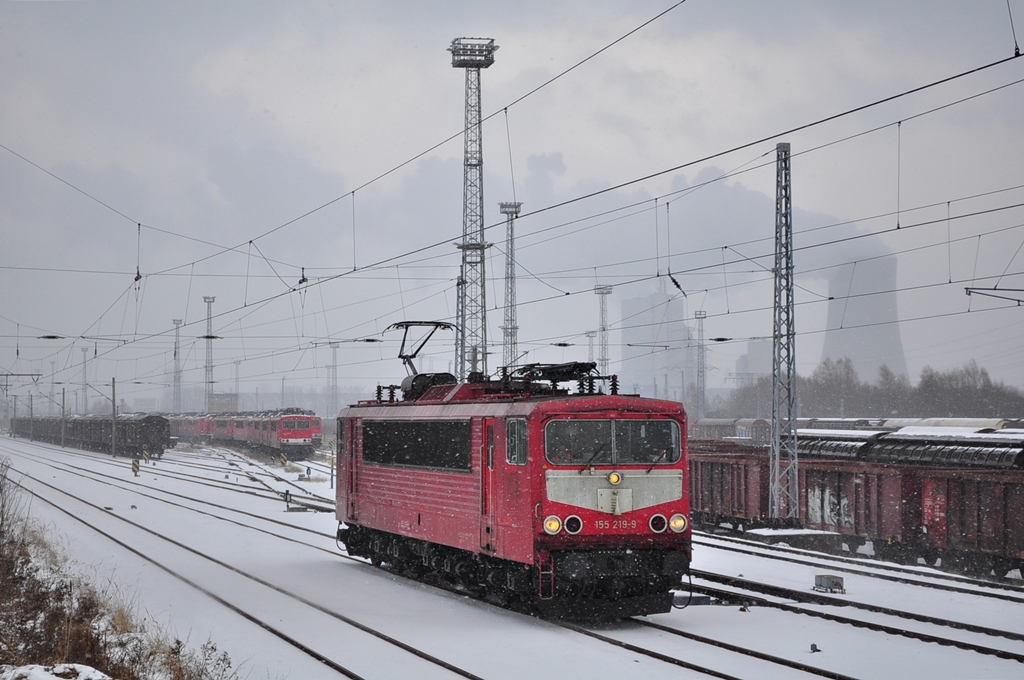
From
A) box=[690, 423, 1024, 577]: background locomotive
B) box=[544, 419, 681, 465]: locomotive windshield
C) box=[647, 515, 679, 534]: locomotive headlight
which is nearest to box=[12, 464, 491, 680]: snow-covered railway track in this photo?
box=[544, 419, 681, 465]: locomotive windshield

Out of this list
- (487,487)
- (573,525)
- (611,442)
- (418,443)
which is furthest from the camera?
(418,443)

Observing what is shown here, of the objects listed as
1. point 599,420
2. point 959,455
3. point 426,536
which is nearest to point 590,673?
point 599,420

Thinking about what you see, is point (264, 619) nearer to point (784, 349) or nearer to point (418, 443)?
point (418, 443)

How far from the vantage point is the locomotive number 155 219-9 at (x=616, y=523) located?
1350 cm

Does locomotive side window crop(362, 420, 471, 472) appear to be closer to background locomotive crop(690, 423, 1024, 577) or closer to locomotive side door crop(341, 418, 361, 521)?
locomotive side door crop(341, 418, 361, 521)

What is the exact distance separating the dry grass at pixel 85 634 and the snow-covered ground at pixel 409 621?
473mm

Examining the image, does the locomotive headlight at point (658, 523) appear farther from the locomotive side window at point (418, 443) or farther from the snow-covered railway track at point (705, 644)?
the locomotive side window at point (418, 443)

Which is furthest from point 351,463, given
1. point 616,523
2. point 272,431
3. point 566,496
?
point 272,431

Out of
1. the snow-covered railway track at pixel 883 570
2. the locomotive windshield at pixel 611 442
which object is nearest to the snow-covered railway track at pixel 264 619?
the locomotive windshield at pixel 611 442

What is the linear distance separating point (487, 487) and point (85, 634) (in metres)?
5.58

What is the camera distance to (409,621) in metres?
13.9

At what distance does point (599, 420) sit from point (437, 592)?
15.7ft

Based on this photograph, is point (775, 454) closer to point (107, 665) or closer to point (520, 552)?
point (520, 552)

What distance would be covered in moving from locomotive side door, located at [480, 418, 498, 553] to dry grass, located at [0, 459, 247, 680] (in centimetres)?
404
